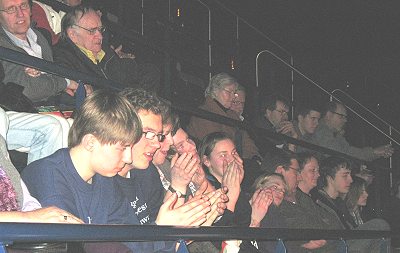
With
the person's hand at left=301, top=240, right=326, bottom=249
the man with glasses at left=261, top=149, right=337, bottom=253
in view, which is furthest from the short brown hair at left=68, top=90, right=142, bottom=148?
the person's hand at left=301, top=240, right=326, bottom=249

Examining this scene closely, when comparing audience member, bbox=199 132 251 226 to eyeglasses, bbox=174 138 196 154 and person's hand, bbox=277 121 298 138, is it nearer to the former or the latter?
eyeglasses, bbox=174 138 196 154

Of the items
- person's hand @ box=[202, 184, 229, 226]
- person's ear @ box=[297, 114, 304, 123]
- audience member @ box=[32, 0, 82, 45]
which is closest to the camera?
person's hand @ box=[202, 184, 229, 226]

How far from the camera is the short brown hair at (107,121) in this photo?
2602 mm

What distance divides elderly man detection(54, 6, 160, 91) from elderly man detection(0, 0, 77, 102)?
0.40 feet

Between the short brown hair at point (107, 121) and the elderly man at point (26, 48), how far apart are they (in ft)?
3.41

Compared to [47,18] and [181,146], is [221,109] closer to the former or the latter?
[47,18]

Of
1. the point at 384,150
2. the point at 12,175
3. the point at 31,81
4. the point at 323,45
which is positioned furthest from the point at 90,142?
the point at 323,45

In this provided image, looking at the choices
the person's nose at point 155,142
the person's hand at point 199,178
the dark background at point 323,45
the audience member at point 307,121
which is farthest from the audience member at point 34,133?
the dark background at point 323,45

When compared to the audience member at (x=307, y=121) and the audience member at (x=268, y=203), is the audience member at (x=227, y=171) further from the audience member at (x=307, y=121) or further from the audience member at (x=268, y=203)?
the audience member at (x=307, y=121)

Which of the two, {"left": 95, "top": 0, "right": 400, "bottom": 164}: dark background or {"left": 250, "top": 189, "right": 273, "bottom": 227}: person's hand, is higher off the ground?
{"left": 95, "top": 0, "right": 400, "bottom": 164}: dark background

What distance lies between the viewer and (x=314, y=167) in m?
6.00

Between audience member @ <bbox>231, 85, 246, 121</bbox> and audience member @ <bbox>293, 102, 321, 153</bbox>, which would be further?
audience member @ <bbox>293, 102, 321, 153</bbox>

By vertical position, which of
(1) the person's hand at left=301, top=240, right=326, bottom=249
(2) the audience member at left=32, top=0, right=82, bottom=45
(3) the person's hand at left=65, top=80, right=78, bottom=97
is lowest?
(1) the person's hand at left=301, top=240, right=326, bottom=249

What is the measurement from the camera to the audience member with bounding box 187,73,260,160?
18.1ft
